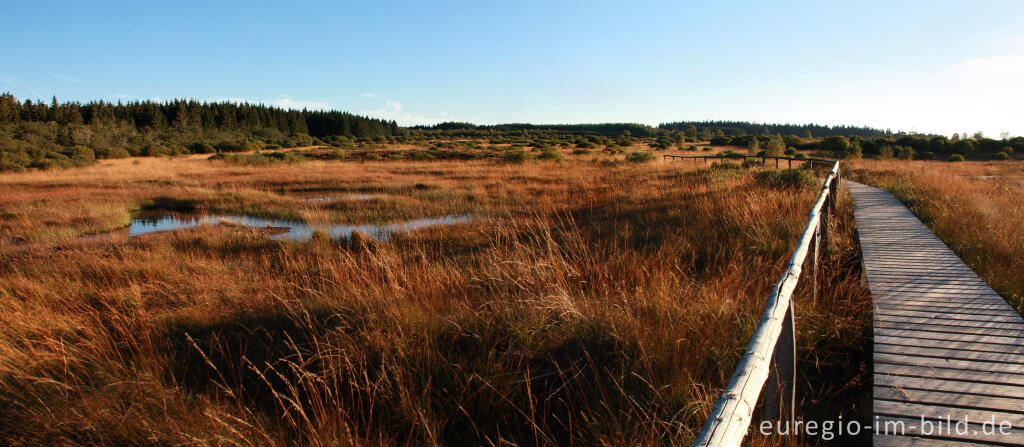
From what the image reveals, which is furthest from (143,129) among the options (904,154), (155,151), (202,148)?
(904,154)

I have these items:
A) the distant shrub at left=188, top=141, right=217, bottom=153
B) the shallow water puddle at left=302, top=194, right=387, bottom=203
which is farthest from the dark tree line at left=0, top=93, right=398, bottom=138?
the shallow water puddle at left=302, top=194, right=387, bottom=203

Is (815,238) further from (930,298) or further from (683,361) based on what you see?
(683,361)

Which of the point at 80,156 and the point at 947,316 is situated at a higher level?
the point at 80,156

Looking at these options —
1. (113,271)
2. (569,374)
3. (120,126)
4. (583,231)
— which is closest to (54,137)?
(120,126)

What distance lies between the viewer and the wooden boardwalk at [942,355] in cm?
230

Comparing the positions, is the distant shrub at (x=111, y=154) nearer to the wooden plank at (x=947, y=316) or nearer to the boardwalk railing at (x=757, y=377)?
the boardwalk railing at (x=757, y=377)

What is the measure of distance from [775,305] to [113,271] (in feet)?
26.0

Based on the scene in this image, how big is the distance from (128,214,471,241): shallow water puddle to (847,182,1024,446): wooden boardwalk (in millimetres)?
7948

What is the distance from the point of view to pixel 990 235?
250 inches

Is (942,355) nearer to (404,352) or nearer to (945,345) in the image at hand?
(945,345)

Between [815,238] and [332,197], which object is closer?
[815,238]

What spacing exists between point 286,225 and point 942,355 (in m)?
12.7

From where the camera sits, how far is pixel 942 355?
3006 millimetres

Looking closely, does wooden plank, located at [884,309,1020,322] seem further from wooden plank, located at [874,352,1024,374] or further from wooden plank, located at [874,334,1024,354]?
wooden plank, located at [874,352,1024,374]
